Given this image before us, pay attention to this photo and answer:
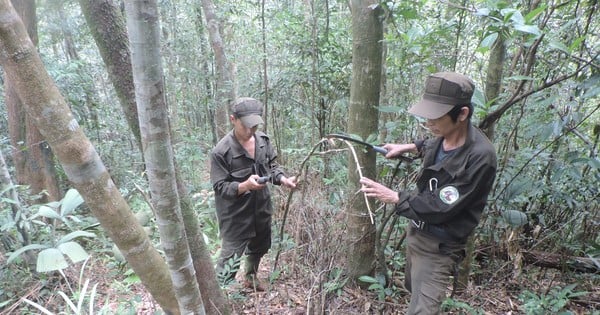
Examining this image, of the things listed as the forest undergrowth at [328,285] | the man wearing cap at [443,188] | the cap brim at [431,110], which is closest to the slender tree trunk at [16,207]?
the forest undergrowth at [328,285]

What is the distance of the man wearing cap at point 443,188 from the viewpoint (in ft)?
6.57

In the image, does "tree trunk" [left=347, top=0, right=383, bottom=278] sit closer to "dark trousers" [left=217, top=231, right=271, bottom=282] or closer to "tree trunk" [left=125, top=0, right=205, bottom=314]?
"dark trousers" [left=217, top=231, right=271, bottom=282]

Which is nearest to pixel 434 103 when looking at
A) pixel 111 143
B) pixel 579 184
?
pixel 579 184

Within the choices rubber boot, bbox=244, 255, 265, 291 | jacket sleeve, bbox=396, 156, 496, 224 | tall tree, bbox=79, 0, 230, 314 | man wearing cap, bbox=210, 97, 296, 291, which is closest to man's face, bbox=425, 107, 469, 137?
jacket sleeve, bbox=396, 156, 496, 224

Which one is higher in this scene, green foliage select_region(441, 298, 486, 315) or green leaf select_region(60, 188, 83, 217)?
green leaf select_region(60, 188, 83, 217)

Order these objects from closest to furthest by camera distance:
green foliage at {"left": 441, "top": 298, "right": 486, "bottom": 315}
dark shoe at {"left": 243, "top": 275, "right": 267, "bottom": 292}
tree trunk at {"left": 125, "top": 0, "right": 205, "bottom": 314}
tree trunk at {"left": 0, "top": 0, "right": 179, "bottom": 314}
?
tree trunk at {"left": 125, "top": 0, "right": 205, "bottom": 314} → tree trunk at {"left": 0, "top": 0, "right": 179, "bottom": 314} → green foliage at {"left": 441, "top": 298, "right": 486, "bottom": 315} → dark shoe at {"left": 243, "top": 275, "right": 267, "bottom": 292}

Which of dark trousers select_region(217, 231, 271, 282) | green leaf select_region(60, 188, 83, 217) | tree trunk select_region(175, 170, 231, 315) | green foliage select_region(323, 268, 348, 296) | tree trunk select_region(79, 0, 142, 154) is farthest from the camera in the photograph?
dark trousers select_region(217, 231, 271, 282)

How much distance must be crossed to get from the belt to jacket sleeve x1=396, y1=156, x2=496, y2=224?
177 mm

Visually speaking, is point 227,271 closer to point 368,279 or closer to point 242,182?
point 242,182

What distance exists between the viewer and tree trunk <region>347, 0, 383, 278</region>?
2.43 meters

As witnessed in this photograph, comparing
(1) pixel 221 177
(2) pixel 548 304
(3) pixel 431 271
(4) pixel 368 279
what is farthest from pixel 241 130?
(2) pixel 548 304

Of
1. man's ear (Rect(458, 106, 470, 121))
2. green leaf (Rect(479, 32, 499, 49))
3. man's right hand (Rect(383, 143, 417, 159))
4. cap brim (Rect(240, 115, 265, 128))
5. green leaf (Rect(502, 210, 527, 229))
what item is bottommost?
green leaf (Rect(502, 210, 527, 229))

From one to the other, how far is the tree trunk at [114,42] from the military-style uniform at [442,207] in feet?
5.55

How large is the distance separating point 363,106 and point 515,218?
5.52ft
